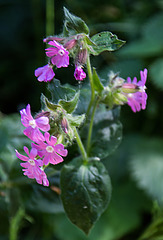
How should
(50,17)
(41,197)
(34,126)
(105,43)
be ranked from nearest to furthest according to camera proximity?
(34,126) → (105,43) → (41,197) → (50,17)

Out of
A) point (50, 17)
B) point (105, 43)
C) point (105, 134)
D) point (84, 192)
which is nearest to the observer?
point (105, 43)

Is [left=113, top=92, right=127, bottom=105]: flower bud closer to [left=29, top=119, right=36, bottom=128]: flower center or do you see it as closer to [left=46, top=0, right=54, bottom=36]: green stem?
[left=29, top=119, right=36, bottom=128]: flower center

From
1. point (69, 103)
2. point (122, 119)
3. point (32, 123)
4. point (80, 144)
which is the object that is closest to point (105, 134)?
point (80, 144)

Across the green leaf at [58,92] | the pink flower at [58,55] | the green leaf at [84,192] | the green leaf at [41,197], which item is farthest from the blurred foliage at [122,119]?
the pink flower at [58,55]

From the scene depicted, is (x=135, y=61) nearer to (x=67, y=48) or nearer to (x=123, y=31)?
(x=123, y=31)

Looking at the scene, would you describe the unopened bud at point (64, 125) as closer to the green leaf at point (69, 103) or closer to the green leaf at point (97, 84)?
the green leaf at point (69, 103)

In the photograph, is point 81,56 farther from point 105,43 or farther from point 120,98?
point 120,98
